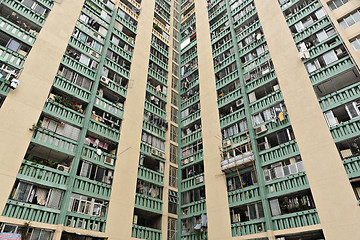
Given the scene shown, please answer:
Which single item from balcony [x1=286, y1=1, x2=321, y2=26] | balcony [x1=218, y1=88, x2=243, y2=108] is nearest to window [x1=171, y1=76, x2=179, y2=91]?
balcony [x1=218, y1=88, x2=243, y2=108]

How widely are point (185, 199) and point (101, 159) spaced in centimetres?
948

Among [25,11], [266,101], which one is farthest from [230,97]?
[25,11]

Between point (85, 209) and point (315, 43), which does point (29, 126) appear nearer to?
point (85, 209)

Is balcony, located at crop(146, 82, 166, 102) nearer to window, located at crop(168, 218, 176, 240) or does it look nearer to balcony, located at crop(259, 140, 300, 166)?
window, located at crop(168, 218, 176, 240)

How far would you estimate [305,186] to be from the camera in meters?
18.8

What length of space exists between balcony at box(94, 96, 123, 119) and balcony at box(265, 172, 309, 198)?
15.3 meters

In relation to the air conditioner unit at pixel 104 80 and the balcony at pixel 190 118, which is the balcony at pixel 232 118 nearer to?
the balcony at pixel 190 118

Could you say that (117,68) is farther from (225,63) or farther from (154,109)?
(225,63)

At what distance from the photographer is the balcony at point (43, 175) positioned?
18.2 meters

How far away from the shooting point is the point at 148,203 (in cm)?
2403

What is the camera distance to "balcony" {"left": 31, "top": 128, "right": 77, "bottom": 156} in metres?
19.8

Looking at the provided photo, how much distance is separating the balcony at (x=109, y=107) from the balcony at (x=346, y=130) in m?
18.7

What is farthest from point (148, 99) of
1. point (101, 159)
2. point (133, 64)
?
point (101, 159)

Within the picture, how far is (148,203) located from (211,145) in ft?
27.2
